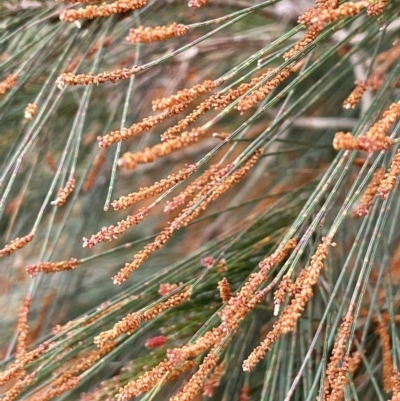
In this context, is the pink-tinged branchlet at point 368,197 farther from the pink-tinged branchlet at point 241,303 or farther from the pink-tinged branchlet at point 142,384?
the pink-tinged branchlet at point 142,384

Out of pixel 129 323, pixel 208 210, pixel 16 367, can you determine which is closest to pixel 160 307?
pixel 129 323

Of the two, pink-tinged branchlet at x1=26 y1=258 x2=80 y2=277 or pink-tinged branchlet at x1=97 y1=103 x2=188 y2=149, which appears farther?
pink-tinged branchlet at x1=26 y1=258 x2=80 y2=277

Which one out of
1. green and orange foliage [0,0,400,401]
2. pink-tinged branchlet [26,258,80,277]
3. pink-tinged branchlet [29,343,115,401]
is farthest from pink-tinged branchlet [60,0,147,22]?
pink-tinged branchlet [29,343,115,401]

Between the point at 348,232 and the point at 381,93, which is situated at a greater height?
the point at 381,93

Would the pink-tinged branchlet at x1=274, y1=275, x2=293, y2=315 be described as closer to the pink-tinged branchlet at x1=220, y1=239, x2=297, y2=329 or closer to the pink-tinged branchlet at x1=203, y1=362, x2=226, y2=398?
the pink-tinged branchlet at x1=220, y1=239, x2=297, y2=329

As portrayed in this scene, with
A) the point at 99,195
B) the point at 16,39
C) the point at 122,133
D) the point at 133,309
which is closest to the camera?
the point at 122,133

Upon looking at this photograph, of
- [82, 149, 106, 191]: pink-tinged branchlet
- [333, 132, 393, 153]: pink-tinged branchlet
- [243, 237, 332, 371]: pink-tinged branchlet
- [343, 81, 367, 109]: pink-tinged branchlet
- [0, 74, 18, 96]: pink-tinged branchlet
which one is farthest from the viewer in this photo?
[82, 149, 106, 191]: pink-tinged branchlet

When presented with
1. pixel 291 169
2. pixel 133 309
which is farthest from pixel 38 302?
pixel 291 169

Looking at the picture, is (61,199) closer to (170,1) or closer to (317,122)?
(170,1)

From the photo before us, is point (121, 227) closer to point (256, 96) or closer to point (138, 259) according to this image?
point (138, 259)
